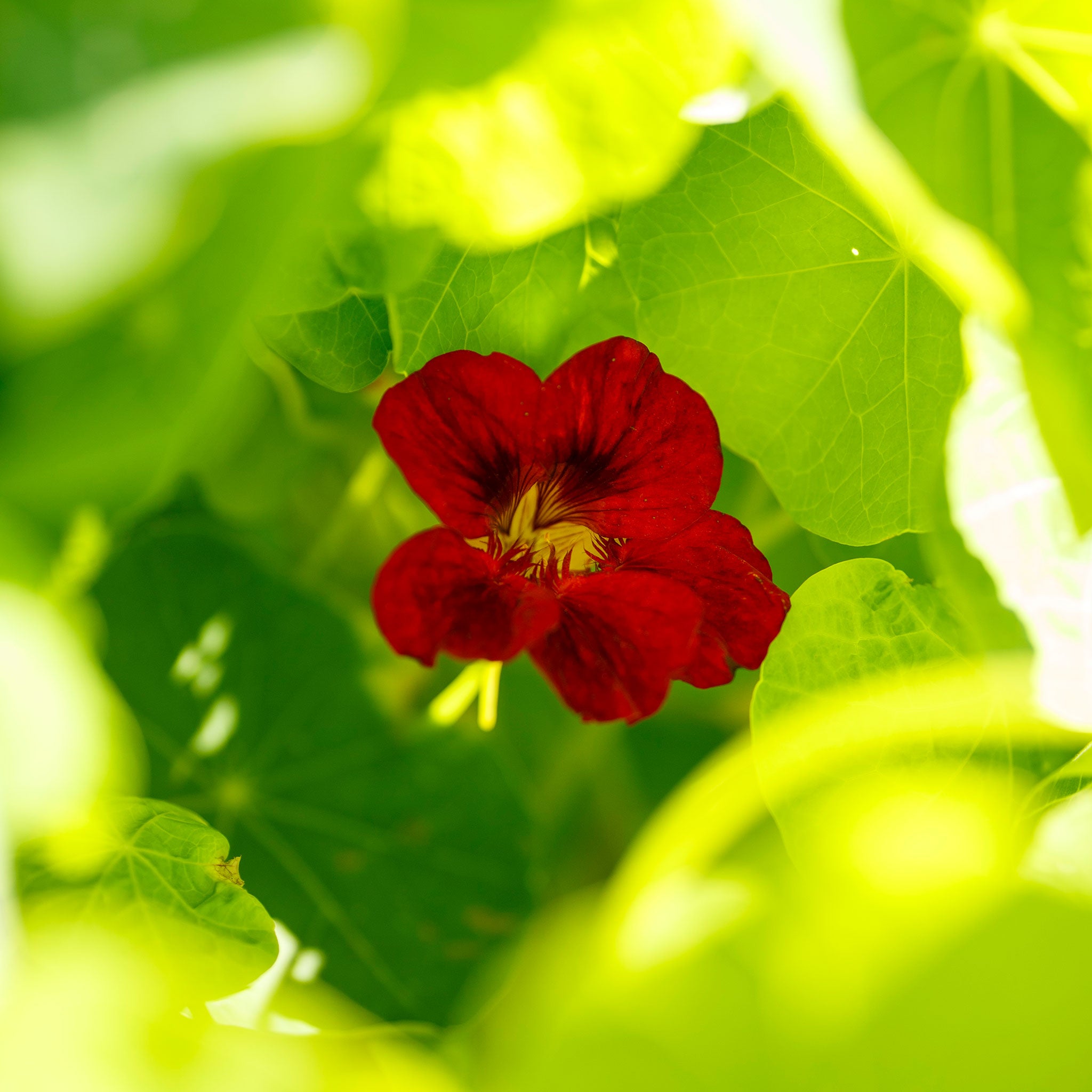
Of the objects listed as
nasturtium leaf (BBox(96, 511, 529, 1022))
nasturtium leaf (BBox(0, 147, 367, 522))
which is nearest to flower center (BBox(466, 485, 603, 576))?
nasturtium leaf (BBox(96, 511, 529, 1022))

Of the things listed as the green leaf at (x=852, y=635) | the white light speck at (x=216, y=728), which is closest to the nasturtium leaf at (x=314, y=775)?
the white light speck at (x=216, y=728)

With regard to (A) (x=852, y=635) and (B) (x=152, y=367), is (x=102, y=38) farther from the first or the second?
(A) (x=852, y=635)

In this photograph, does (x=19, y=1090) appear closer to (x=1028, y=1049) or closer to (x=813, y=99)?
(x=1028, y=1049)

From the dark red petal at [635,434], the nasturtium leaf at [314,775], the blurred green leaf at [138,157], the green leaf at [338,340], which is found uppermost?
the blurred green leaf at [138,157]

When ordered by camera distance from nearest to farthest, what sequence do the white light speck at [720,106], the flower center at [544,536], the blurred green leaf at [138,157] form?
the blurred green leaf at [138,157]
the white light speck at [720,106]
the flower center at [544,536]

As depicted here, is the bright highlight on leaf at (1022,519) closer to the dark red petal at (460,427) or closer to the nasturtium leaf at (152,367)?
the dark red petal at (460,427)

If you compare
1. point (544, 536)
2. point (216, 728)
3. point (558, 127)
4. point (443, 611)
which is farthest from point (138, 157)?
point (216, 728)

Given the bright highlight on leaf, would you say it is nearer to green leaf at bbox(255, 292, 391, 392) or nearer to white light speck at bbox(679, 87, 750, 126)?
white light speck at bbox(679, 87, 750, 126)

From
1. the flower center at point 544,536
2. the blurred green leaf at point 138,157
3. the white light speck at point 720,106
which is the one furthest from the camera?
the flower center at point 544,536
